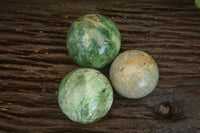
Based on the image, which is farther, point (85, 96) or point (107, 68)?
point (107, 68)

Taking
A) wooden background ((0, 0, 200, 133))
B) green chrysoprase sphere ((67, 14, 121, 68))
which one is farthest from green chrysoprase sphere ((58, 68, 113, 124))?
wooden background ((0, 0, 200, 133))

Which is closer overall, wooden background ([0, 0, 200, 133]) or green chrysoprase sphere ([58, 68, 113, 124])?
green chrysoprase sphere ([58, 68, 113, 124])

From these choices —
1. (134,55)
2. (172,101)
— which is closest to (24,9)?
(134,55)

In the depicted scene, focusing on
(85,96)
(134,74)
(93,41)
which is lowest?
(85,96)

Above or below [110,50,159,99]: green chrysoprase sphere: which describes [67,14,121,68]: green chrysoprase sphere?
above

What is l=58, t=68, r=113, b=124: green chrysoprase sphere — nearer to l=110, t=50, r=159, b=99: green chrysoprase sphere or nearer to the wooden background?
l=110, t=50, r=159, b=99: green chrysoprase sphere

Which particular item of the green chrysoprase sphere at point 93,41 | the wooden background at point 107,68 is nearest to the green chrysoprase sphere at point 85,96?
the green chrysoprase sphere at point 93,41
